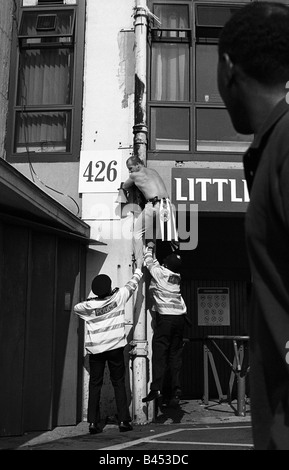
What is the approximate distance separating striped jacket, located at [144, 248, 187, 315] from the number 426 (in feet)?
4.37

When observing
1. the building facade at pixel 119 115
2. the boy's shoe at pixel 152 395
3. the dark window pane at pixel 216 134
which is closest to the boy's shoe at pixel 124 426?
the boy's shoe at pixel 152 395

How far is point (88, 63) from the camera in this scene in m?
9.14

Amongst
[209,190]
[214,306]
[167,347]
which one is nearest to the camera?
[167,347]

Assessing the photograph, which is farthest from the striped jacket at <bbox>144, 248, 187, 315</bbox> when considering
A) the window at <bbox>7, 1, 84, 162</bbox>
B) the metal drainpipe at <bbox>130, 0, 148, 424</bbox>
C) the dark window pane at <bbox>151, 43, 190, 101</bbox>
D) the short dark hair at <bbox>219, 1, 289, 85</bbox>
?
the short dark hair at <bbox>219, 1, 289, 85</bbox>

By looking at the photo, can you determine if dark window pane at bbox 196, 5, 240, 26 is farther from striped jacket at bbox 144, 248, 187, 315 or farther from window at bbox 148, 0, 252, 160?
striped jacket at bbox 144, 248, 187, 315

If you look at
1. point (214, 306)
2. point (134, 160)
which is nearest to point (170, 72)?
point (134, 160)

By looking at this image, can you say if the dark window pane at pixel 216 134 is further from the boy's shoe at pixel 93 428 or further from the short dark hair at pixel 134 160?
the boy's shoe at pixel 93 428

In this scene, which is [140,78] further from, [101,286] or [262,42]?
[262,42]

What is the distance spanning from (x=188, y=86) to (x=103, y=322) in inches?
160

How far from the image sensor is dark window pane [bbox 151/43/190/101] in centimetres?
930

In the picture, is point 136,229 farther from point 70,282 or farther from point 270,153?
point 270,153

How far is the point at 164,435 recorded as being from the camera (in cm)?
699

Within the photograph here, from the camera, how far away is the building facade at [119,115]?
339 inches
